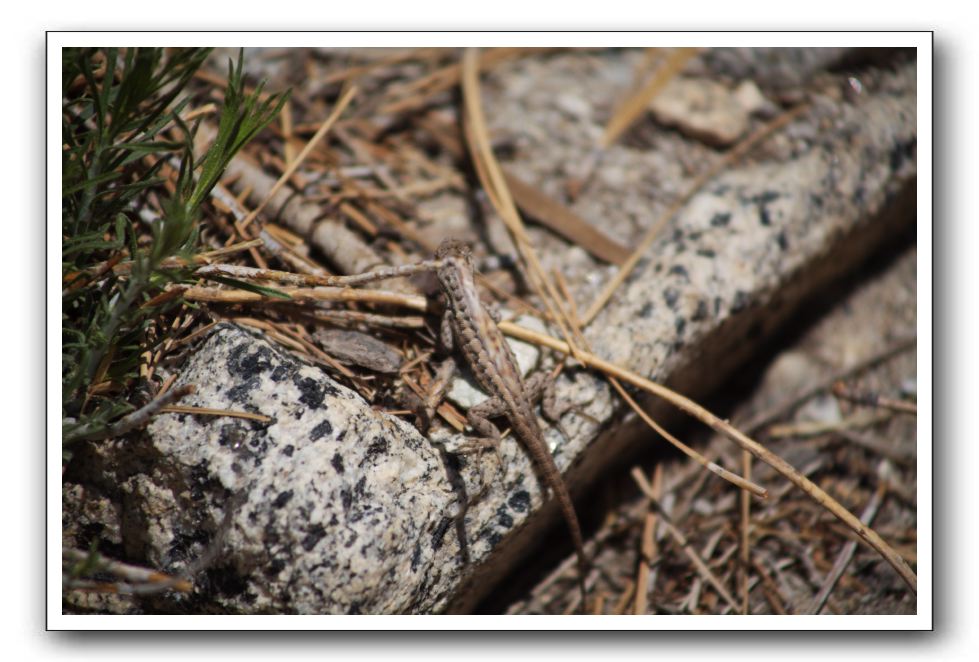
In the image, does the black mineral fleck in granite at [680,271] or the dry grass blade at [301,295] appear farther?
the black mineral fleck in granite at [680,271]

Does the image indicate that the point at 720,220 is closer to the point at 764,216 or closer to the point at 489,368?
the point at 764,216

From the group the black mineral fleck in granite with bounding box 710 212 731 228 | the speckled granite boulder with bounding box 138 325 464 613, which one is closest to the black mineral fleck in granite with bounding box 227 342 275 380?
the speckled granite boulder with bounding box 138 325 464 613

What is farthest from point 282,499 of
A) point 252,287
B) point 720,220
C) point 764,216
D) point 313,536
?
point 764,216

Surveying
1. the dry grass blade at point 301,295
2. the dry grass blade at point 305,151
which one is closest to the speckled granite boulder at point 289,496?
the dry grass blade at point 301,295

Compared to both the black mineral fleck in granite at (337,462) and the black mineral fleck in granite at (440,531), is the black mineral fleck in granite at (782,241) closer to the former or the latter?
the black mineral fleck in granite at (440,531)

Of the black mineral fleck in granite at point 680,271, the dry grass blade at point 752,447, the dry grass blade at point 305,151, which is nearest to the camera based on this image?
the dry grass blade at point 752,447

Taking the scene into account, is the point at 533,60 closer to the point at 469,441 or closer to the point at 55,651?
the point at 469,441

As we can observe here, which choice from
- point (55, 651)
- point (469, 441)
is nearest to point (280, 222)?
point (469, 441)
